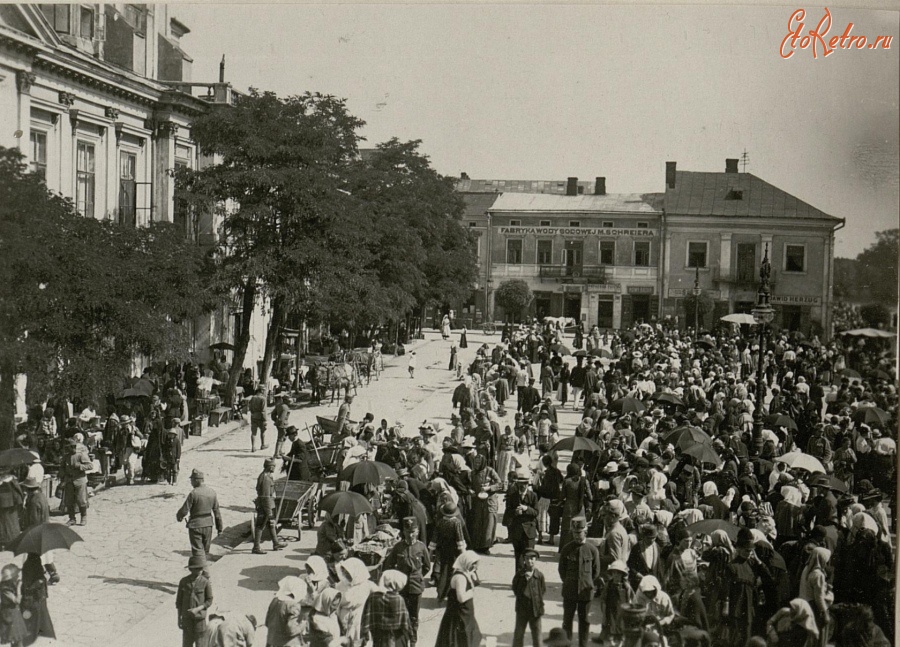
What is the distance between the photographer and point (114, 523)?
49.0 feet

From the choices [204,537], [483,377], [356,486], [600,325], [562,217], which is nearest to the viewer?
[204,537]

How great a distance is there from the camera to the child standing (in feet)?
31.1

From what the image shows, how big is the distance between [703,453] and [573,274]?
2051cm

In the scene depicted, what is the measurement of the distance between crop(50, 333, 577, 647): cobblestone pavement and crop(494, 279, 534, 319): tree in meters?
18.0

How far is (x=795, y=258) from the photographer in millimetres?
21906

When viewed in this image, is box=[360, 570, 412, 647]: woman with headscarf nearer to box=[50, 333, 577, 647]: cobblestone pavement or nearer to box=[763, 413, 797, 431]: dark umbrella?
box=[50, 333, 577, 647]: cobblestone pavement

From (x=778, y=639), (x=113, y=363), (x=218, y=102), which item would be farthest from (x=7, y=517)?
(x=218, y=102)

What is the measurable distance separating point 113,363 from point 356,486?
5897 millimetres

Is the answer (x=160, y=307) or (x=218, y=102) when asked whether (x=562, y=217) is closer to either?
(x=218, y=102)

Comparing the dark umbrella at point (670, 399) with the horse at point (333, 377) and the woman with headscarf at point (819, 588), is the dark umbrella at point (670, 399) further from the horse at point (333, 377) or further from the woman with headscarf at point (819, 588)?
the woman with headscarf at point (819, 588)

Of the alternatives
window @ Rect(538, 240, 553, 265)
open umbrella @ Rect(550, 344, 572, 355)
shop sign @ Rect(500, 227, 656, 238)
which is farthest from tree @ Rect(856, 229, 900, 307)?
window @ Rect(538, 240, 553, 265)

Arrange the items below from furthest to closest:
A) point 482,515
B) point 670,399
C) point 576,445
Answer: point 670,399
point 576,445
point 482,515

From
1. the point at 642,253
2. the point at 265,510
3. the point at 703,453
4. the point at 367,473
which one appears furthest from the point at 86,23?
the point at 642,253

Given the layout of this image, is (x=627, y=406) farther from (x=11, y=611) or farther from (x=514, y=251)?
(x=514, y=251)
